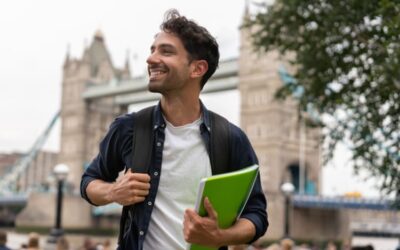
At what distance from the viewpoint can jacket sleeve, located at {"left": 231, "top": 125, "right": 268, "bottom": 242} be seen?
2174 mm

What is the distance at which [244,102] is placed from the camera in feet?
187

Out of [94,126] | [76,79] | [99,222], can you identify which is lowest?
[99,222]

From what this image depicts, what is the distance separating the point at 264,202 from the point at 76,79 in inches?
3029

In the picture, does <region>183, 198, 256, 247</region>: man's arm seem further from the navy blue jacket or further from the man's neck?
the man's neck

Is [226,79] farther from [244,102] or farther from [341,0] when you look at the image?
[341,0]

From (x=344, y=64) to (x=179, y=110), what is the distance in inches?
421

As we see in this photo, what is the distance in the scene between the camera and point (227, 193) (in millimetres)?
1938

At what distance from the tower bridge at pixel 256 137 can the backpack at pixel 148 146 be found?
37209 millimetres

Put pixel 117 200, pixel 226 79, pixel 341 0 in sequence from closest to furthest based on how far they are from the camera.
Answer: pixel 117 200, pixel 341 0, pixel 226 79

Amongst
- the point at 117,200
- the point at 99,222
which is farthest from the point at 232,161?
the point at 99,222

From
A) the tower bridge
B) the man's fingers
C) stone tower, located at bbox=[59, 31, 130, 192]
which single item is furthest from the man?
stone tower, located at bbox=[59, 31, 130, 192]

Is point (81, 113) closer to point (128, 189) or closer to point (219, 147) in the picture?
point (219, 147)

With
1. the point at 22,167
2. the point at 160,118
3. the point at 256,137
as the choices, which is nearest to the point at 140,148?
the point at 160,118

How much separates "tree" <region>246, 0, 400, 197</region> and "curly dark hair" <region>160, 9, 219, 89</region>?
846 centimetres
